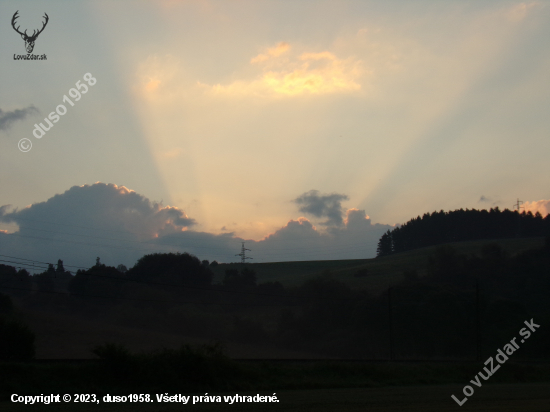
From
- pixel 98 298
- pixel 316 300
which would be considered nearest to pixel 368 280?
pixel 316 300

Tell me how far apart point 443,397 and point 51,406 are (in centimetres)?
1767

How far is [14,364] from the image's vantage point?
25172 millimetres

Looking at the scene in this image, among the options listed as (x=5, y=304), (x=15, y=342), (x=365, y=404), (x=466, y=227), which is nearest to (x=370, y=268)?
(x=466, y=227)

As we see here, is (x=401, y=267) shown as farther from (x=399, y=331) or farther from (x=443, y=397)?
(x=443, y=397)

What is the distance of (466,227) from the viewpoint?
165875 mm

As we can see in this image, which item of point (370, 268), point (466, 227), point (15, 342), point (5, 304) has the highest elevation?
point (466, 227)

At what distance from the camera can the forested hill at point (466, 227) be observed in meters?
159

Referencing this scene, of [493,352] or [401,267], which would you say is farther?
[401,267]

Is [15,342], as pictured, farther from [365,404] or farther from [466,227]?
[466,227]

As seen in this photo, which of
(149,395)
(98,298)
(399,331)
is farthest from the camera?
(98,298)

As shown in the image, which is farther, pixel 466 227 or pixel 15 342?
pixel 466 227

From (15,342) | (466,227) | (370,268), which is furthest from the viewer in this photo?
(466,227)

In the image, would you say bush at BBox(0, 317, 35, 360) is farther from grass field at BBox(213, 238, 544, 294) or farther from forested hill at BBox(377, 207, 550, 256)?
forested hill at BBox(377, 207, 550, 256)

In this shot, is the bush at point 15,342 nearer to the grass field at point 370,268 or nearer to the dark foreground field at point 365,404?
the dark foreground field at point 365,404
